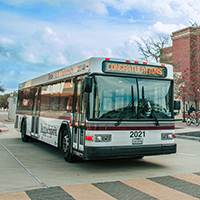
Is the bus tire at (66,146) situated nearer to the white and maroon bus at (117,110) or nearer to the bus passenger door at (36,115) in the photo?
the white and maroon bus at (117,110)

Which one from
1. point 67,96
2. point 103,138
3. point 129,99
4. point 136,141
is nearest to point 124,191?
point 103,138

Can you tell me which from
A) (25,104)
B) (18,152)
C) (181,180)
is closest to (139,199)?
(181,180)

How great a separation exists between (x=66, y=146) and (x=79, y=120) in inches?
49.6

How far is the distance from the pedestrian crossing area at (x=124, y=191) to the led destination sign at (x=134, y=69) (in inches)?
105

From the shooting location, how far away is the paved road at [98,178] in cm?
518

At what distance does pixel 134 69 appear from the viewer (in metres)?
7.22

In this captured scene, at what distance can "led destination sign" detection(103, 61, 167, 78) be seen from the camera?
6952mm

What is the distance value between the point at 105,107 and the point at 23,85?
8.50m

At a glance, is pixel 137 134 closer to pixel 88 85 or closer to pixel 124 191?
pixel 88 85

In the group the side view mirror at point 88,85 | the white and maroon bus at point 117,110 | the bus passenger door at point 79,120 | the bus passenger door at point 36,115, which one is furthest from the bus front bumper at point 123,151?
the bus passenger door at point 36,115

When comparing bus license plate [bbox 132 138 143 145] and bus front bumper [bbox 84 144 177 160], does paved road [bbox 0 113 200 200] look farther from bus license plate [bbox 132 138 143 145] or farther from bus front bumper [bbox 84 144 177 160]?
bus license plate [bbox 132 138 143 145]

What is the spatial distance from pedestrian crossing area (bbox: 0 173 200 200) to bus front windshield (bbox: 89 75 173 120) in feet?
5.37

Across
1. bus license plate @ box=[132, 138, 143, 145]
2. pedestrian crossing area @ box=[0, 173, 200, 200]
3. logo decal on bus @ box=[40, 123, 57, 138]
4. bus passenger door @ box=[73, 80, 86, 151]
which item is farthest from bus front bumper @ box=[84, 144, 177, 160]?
logo decal on bus @ box=[40, 123, 57, 138]

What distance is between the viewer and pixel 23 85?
46.4 feet
